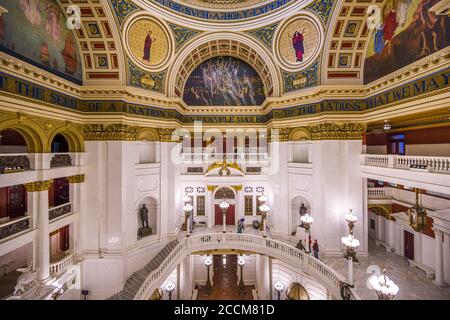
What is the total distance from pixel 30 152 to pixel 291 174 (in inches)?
543

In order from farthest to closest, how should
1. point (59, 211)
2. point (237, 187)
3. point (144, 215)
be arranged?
point (237, 187), point (144, 215), point (59, 211)

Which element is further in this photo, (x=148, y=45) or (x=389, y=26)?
(x=148, y=45)

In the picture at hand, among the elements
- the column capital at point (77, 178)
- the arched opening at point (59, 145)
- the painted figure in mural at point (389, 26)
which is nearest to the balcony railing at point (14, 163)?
the column capital at point (77, 178)

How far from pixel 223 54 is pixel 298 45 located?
587 centimetres

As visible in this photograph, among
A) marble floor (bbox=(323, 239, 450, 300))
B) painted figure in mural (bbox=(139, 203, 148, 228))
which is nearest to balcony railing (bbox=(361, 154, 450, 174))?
marble floor (bbox=(323, 239, 450, 300))

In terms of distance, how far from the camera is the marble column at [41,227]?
860 cm

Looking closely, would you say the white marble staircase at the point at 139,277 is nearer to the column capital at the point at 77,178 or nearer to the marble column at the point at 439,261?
the column capital at the point at 77,178

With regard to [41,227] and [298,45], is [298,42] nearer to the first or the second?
[298,45]

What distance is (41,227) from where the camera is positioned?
28.5 feet

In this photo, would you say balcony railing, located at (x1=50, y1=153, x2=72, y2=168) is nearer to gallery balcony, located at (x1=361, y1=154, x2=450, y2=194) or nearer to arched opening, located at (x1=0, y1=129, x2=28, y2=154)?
arched opening, located at (x1=0, y1=129, x2=28, y2=154)

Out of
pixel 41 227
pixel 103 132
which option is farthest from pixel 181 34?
pixel 41 227

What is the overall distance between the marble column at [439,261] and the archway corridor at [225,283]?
10273 mm

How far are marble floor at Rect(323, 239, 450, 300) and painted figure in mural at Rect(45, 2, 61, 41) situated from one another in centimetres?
1808
